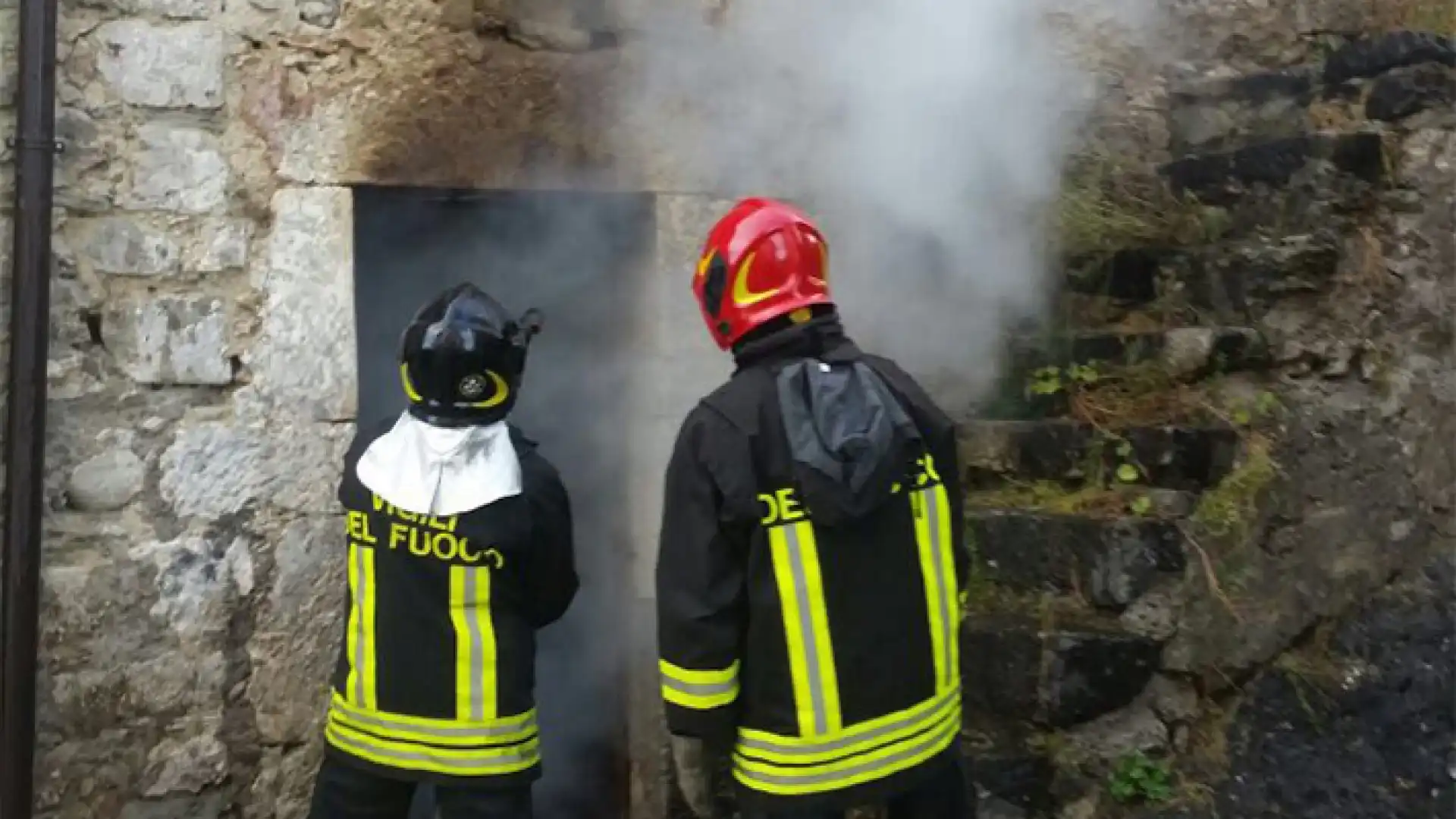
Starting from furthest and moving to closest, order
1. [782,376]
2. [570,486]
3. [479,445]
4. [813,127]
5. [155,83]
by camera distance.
Answer: [570,486] < [813,127] < [155,83] < [479,445] < [782,376]

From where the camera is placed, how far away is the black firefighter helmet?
264 cm

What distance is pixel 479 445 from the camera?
2670 mm

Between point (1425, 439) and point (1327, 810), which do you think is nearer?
point (1327, 810)

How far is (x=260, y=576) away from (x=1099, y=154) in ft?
9.25

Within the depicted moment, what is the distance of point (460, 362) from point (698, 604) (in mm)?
745

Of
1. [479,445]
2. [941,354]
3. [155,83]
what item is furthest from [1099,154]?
[155,83]

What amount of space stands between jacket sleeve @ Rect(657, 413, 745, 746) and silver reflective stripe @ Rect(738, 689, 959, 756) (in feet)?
0.20

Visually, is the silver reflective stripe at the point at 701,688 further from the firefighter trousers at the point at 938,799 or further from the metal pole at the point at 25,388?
the metal pole at the point at 25,388

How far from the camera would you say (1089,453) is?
11.0ft

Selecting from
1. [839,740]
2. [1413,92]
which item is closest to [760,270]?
[839,740]

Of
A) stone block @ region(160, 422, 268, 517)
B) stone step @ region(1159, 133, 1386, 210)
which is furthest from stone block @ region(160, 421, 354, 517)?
stone step @ region(1159, 133, 1386, 210)

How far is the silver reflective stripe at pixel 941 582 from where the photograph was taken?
2488 millimetres

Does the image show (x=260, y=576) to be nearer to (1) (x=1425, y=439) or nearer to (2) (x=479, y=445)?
(2) (x=479, y=445)

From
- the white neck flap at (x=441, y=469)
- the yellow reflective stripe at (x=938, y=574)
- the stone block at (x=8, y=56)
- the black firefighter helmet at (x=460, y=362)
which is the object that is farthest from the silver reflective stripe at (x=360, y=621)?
the stone block at (x=8, y=56)
